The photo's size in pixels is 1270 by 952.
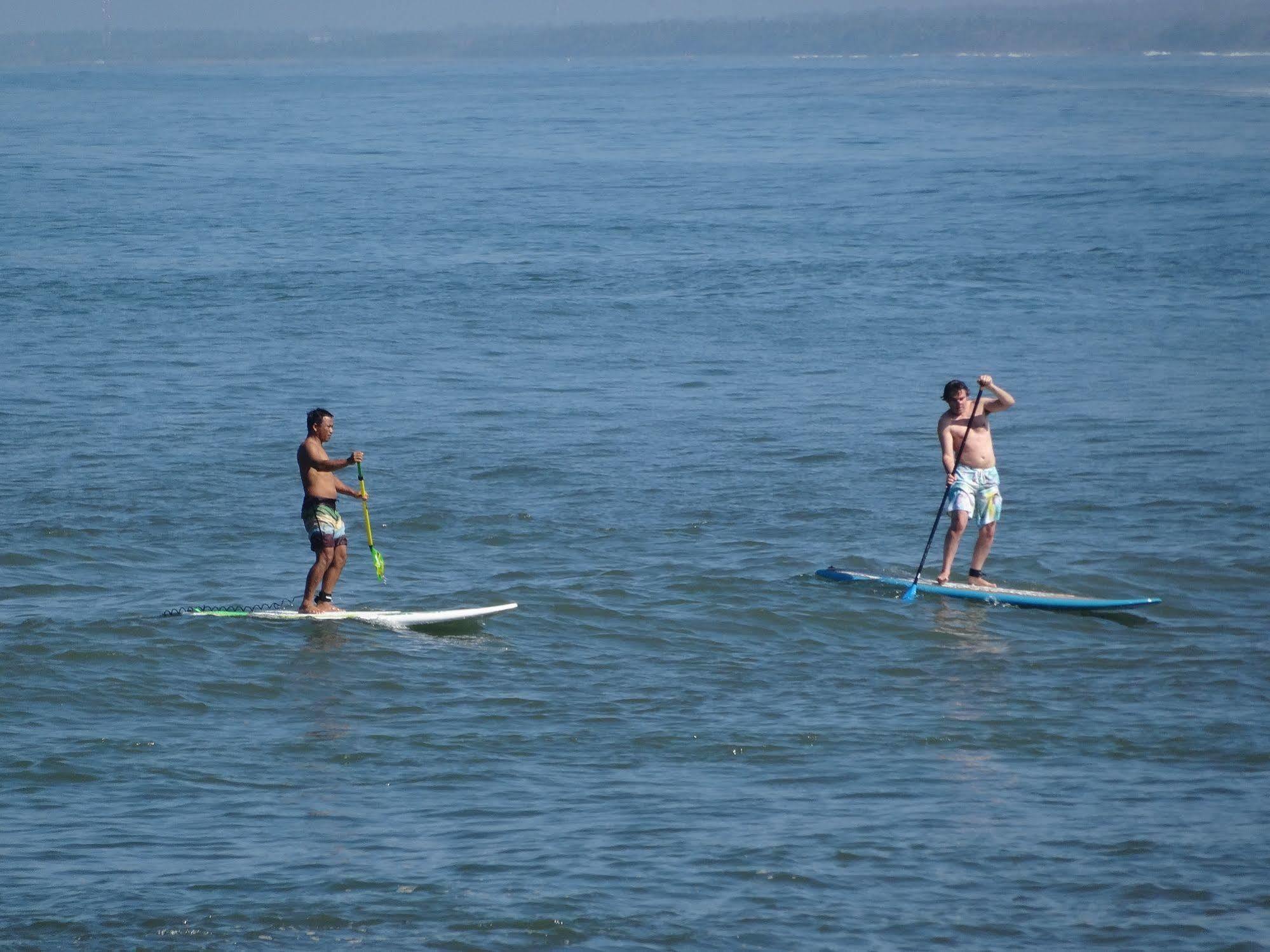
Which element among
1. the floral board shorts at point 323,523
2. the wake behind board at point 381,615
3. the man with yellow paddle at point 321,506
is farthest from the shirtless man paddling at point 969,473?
the floral board shorts at point 323,523

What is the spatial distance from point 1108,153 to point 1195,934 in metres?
59.6

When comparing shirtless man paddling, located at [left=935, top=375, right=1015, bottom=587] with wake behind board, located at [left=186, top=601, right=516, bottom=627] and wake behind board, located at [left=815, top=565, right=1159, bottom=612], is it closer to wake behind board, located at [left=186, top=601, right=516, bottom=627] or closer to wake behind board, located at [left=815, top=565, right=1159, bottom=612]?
wake behind board, located at [left=815, top=565, right=1159, bottom=612]

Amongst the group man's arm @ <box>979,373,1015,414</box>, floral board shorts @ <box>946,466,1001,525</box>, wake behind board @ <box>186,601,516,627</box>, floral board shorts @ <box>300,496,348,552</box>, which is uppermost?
man's arm @ <box>979,373,1015,414</box>

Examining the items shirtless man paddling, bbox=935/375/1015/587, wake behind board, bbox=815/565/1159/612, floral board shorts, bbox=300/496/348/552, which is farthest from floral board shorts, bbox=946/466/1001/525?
floral board shorts, bbox=300/496/348/552

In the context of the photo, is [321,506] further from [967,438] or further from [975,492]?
[975,492]

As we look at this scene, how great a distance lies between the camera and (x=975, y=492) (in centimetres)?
1409

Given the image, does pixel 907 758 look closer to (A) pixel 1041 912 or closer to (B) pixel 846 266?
(A) pixel 1041 912

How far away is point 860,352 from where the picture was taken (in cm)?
2728

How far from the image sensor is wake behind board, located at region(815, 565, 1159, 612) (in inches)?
534

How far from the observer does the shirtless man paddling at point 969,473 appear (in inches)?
548

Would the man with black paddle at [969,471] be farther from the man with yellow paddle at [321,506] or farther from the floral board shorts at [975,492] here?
the man with yellow paddle at [321,506]

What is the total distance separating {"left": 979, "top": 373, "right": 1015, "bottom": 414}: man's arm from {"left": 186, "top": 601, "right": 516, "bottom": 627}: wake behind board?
4099mm

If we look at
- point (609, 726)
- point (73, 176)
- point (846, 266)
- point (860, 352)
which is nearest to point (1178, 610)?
point (609, 726)

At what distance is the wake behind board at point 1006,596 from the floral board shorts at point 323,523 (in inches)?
163
